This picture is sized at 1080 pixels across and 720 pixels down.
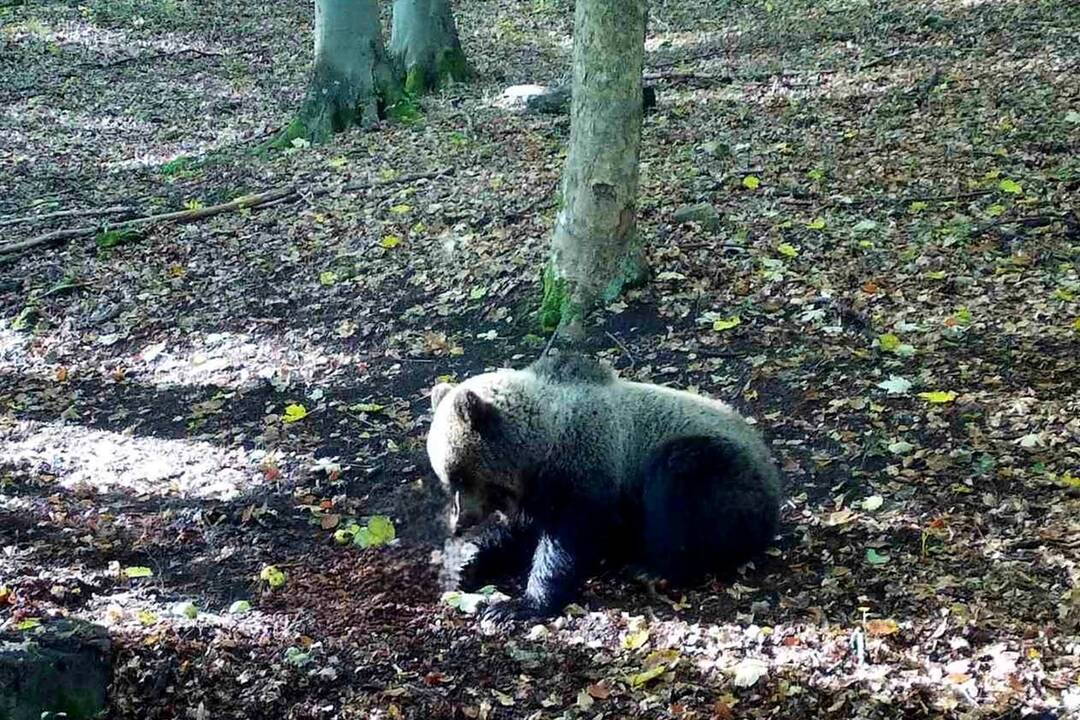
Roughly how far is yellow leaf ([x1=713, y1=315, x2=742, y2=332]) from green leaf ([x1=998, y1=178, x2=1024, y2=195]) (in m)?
3.29

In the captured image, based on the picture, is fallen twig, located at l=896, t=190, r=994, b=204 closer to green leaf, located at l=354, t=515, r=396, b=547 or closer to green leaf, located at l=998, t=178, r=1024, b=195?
green leaf, located at l=998, t=178, r=1024, b=195

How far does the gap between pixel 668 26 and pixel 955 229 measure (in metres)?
10.8

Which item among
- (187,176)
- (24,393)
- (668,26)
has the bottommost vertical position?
(24,393)

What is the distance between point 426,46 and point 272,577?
1172cm

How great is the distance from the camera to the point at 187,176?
14094 mm

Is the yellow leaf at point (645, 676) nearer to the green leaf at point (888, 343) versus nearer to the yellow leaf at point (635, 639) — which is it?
the yellow leaf at point (635, 639)

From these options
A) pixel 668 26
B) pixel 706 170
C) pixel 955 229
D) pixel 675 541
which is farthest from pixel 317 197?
pixel 668 26

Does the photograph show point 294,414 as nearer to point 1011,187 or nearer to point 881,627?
point 881,627

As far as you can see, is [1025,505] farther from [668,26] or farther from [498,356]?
[668,26]

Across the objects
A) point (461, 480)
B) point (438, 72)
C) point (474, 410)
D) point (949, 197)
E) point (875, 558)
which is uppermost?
point (438, 72)

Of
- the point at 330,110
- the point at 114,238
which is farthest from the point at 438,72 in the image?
the point at 114,238

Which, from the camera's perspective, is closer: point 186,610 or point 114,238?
point 186,610

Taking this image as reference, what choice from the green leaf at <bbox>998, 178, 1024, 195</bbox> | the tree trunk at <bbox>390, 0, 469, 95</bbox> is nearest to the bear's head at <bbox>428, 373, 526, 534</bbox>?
the green leaf at <bbox>998, 178, 1024, 195</bbox>

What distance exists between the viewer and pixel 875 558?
5.82 m
